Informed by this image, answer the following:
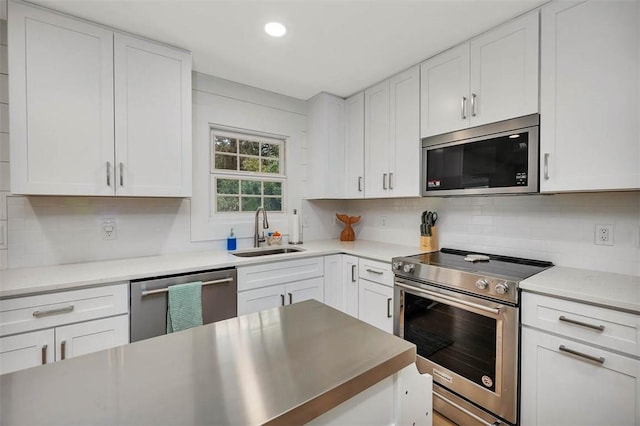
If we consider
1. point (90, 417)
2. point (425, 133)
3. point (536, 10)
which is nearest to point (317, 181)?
point (425, 133)

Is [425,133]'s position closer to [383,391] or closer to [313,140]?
[313,140]

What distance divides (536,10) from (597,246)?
145cm

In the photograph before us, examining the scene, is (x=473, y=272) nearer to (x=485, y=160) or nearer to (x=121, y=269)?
(x=485, y=160)

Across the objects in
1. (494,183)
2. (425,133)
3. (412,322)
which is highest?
(425,133)

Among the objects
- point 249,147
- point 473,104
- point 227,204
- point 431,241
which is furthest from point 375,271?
point 249,147

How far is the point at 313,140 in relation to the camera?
3.10 meters

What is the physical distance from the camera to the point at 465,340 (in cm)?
173

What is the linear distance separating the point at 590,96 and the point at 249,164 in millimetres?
2551

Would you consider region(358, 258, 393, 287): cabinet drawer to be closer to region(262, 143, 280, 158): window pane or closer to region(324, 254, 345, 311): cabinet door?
region(324, 254, 345, 311): cabinet door

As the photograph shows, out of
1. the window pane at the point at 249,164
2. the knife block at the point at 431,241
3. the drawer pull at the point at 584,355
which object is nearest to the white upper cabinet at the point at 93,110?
the window pane at the point at 249,164

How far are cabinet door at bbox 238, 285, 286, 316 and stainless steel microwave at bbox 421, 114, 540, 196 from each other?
1.43 m

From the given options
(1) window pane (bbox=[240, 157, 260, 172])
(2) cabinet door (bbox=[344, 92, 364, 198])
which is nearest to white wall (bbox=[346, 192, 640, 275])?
(2) cabinet door (bbox=[344, 92, 364, 198])

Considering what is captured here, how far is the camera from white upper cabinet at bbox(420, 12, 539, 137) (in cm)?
170

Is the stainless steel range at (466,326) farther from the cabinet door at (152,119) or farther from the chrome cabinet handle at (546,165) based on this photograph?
the cabinet door at (152,119)
